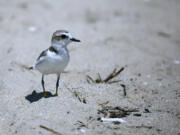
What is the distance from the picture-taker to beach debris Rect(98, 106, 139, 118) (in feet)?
13.6

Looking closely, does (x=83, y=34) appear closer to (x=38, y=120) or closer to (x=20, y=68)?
(x=20, y=68)

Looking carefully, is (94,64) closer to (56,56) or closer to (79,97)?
(79,97)

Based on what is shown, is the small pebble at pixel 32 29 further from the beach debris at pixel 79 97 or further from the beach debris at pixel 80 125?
the beach debris at pixel 80 125

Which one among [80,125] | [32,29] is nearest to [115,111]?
[80,125]

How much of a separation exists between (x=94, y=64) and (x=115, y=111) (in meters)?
2.15

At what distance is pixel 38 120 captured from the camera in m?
4.04

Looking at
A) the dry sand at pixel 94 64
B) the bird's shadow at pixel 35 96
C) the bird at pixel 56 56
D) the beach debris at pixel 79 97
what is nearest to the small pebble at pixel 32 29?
the dry sand at pixel 94 64

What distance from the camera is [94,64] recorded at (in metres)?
6.32

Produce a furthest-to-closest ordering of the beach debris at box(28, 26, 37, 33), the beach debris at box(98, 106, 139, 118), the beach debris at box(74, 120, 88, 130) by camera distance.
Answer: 1. the beach debris at box(28, 26, 37, 33)
2. the beach debris at box(98, 106, 139, 118)
3. the beach debris at box(74, 120, 88, 130)

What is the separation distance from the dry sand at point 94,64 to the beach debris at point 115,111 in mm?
82

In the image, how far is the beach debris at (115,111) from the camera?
415cm

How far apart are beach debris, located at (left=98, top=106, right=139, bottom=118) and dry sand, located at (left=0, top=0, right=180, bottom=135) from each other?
0.08 metres

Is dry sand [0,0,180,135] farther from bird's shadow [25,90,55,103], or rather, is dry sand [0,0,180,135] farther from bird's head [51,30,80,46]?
bird's head [51,30,80,46]

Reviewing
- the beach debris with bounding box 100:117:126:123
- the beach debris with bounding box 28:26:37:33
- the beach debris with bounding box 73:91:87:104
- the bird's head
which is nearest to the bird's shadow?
the beach debris with bounding box 73:91:87:104
